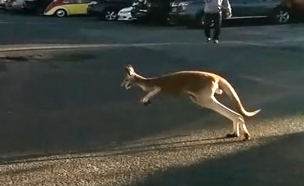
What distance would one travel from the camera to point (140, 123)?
1008cm

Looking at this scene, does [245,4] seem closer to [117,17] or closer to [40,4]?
[117,17]

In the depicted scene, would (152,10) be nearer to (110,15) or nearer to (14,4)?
(110,15)

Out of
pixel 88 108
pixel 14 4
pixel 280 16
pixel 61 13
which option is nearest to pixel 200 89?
pixel 88 108

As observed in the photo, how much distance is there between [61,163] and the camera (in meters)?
7.97

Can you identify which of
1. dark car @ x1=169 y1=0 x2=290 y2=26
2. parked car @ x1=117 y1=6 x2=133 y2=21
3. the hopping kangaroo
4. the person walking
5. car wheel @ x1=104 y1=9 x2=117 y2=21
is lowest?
car wheel @ x1=104 y1=9 x2=117 y2=21

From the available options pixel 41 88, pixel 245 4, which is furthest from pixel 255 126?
pixel 245 4

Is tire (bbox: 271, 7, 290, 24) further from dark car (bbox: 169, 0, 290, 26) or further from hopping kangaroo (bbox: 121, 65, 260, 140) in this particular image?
hopping kangaroo (bbox: 121, 65, 260, 140)

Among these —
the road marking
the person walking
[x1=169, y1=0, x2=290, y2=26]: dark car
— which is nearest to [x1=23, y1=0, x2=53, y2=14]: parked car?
[x1=169, y1=0, x2=290, y2=26]: dark car

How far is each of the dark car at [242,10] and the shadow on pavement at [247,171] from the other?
19464mm

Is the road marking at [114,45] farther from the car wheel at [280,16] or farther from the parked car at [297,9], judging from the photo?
the parked car at [297,9]

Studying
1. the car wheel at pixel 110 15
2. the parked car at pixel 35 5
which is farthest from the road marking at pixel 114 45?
the parked car at pixel 35 5

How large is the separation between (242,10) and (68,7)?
44.8 feet

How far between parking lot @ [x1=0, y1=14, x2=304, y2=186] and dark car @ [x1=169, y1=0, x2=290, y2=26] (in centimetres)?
771

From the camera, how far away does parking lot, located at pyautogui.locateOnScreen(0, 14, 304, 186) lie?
24.9 feet
